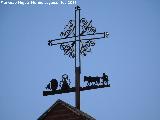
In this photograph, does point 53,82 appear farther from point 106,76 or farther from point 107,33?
point 107,33

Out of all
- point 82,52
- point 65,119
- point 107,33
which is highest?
point 107,33

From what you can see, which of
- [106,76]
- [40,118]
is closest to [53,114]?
[40,118]

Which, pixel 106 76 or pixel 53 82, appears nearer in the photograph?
pixel 53 82

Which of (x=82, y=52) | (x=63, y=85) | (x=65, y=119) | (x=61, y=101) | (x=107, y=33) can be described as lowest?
(x=65, y=119)

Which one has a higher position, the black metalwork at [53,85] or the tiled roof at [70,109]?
the black metalwork at [53,85]

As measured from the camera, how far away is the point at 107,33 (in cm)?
906

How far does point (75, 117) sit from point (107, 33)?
323cm

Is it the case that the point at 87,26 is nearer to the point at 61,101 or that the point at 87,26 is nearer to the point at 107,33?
the point at 107,33

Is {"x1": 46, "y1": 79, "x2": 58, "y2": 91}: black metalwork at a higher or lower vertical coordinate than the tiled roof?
higher

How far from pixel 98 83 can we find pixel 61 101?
4.89ft

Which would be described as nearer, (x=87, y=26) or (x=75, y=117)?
(x=75, y=117)

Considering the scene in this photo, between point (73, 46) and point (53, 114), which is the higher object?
point (73, 46)

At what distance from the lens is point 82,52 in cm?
927

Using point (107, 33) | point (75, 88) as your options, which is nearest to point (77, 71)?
point (75, 88)
